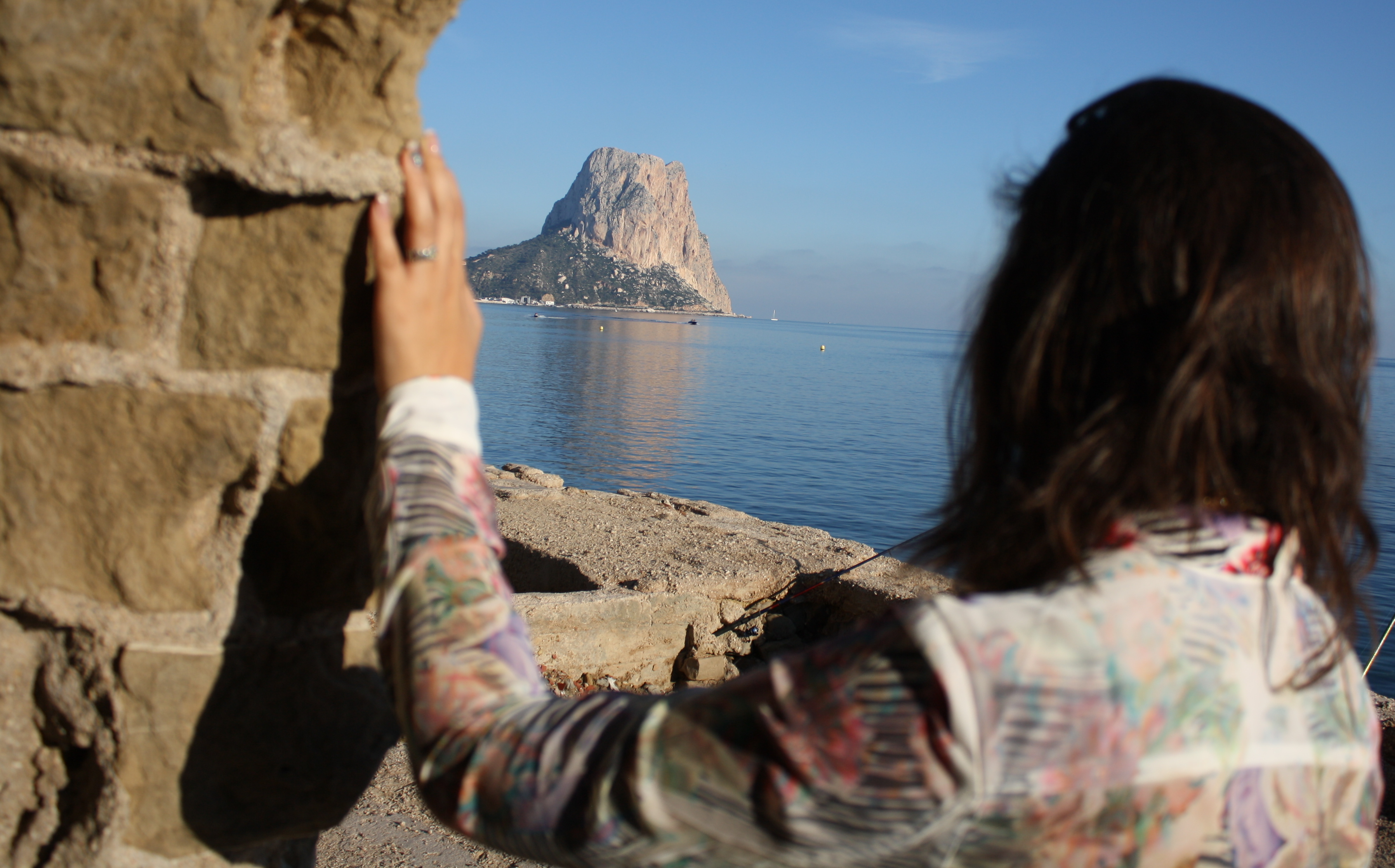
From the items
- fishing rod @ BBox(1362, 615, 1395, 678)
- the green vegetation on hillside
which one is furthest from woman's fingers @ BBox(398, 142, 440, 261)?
the green vegetation on hillside

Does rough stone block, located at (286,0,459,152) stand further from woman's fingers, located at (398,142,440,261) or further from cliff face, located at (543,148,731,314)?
cliff face, located at (543,148,731,314)

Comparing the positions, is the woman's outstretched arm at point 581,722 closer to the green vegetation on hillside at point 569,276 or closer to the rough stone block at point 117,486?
the rough stone block at point 117,486

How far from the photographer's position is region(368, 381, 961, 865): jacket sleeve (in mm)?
771

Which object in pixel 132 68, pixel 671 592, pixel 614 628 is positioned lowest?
pixel 614 628

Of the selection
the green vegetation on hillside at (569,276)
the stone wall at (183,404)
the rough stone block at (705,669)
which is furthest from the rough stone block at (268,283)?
the green vegetation on hillside at (569,276)

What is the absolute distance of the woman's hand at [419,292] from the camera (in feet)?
3.76

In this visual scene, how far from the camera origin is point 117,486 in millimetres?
1205

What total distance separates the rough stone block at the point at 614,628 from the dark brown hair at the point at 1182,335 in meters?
3.81

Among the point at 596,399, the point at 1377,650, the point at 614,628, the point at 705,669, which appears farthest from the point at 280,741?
the point at 596,399

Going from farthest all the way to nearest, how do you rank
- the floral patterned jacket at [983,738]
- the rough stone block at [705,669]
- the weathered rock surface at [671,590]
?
the rough stone block at [705,669]
the weathered rock surface at [671,590]
the floral patterned jacket at [983,738]

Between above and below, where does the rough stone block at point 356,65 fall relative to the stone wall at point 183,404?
above

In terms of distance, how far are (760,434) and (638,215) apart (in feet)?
378

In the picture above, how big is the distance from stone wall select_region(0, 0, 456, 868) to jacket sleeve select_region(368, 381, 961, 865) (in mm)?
288

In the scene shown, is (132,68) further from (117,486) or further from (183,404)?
(117,486)
